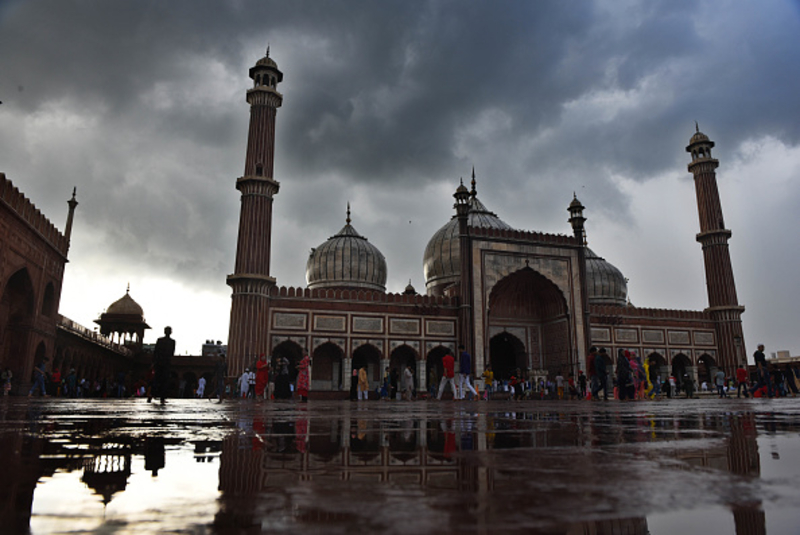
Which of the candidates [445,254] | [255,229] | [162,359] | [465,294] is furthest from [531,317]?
[162,359]

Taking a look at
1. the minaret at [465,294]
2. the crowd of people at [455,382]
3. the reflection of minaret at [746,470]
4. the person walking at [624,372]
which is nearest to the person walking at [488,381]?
the crowd of people at [455,382]

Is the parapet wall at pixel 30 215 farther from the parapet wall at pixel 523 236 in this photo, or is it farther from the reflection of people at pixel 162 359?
the parapet wall at pixel 523 236

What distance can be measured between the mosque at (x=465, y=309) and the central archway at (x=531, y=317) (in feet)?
0.15

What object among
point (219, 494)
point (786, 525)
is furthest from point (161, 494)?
point (786, 525)

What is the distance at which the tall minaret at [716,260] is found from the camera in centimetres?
2475

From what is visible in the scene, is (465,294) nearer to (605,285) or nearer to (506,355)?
(506,355)

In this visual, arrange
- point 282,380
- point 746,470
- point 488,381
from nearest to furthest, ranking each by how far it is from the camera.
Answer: point 746,470 < point 282,380 < point 488,381

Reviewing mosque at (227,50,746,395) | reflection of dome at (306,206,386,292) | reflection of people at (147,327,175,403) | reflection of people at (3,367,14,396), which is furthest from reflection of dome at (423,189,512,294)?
reflection of people at (147,327,175,403)

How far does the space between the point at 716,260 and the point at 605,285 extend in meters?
5.66

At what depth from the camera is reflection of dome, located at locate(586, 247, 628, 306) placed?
29.7 m

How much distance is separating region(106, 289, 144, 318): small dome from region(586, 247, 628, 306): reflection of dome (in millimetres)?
24953

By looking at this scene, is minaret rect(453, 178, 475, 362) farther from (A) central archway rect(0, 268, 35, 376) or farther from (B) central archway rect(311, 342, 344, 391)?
(A) central archway rect(0, 268, 35, 376)

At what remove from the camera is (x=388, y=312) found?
2078 cm

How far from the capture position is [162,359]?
819 cm
